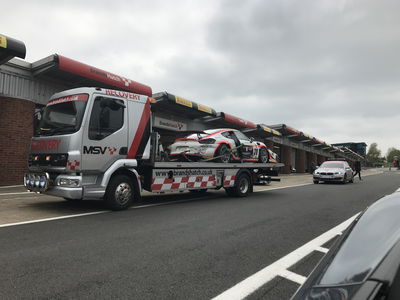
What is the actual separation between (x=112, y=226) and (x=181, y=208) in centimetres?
231

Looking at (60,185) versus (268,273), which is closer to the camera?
(268,273)

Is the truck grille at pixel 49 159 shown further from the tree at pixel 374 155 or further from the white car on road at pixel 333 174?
the tree at pixel 374 155

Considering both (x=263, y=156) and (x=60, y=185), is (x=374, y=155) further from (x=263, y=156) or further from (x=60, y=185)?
(x=60, y=185)

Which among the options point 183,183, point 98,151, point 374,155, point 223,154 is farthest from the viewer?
point 374,155

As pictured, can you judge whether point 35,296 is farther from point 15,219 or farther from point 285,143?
point 285,143

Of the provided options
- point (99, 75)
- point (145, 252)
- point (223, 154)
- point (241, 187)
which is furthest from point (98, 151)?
point (99, 75)

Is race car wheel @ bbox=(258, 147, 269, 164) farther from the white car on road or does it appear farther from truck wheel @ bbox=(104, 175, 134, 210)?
the white car on road

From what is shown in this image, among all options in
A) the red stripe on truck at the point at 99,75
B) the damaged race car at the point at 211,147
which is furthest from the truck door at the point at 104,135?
the red stripe on truck at the point at 99,75

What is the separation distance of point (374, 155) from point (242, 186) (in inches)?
5673

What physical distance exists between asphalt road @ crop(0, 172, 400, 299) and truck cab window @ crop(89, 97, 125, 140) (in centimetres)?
175

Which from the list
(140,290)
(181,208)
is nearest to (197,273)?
(140,290)

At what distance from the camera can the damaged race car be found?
858 centimetres

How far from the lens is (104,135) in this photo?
6.11 m

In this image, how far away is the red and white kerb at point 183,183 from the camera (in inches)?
278
